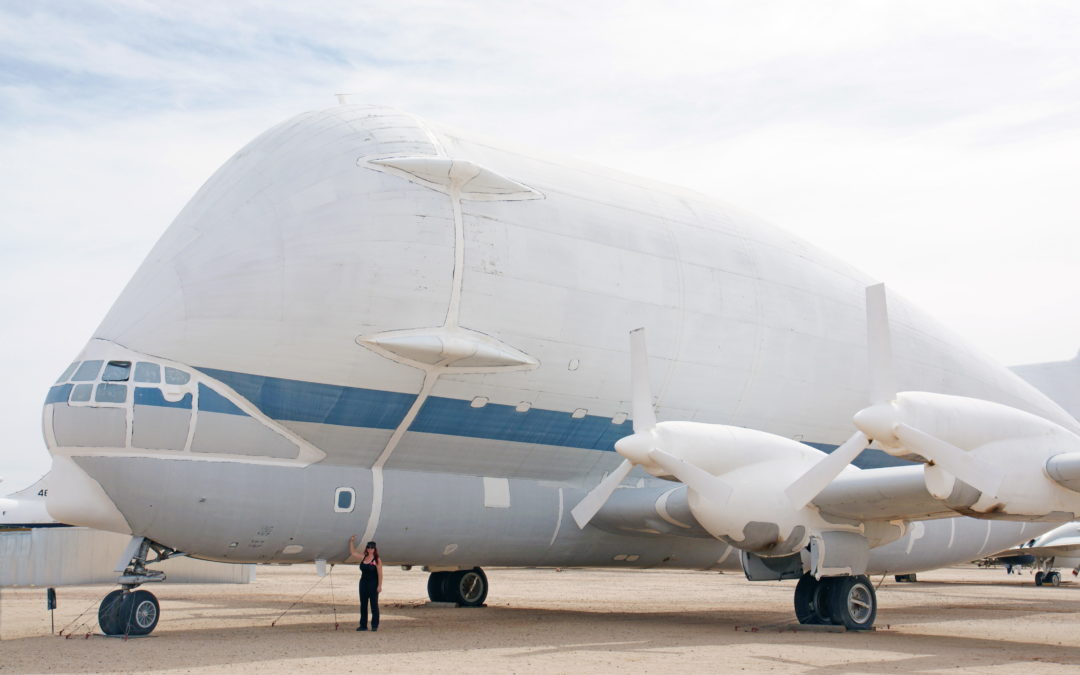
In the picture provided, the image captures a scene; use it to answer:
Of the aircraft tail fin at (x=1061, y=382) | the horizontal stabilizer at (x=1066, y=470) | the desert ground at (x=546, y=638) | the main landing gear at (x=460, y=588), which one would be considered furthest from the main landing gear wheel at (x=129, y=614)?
the aircraft tail fin at (x=1061, y=382)

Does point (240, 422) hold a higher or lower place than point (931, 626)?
higher

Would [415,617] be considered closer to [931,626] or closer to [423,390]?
[423,390]

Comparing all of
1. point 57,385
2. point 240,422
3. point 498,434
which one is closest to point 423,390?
point 498,434

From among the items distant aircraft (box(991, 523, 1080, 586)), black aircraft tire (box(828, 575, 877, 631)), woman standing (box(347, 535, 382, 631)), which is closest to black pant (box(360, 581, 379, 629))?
woman standing (box(347, 535, 382, 631))

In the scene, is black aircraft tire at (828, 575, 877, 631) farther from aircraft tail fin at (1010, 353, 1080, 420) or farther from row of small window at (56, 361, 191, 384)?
aircraft tail fin at (1010, 353, 1080, 420)

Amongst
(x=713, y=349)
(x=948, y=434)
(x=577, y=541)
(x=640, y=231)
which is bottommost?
(x=577, y=541)

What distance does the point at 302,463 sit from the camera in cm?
1593

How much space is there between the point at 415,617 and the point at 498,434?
14.9 feet

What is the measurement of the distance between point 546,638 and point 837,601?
4.83m

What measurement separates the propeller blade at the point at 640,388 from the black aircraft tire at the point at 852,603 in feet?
13.6

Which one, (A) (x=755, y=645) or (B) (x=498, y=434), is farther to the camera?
(B) (x=498, y=434)

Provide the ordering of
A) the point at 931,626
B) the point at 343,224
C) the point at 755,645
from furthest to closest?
the point at 931,626 → the point at 343,224 → the point at 755,645

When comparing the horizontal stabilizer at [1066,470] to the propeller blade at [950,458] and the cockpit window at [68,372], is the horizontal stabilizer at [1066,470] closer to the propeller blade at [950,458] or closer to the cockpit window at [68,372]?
the propeller blade at [950,458]

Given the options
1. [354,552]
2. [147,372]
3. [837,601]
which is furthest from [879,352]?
[147,372]
